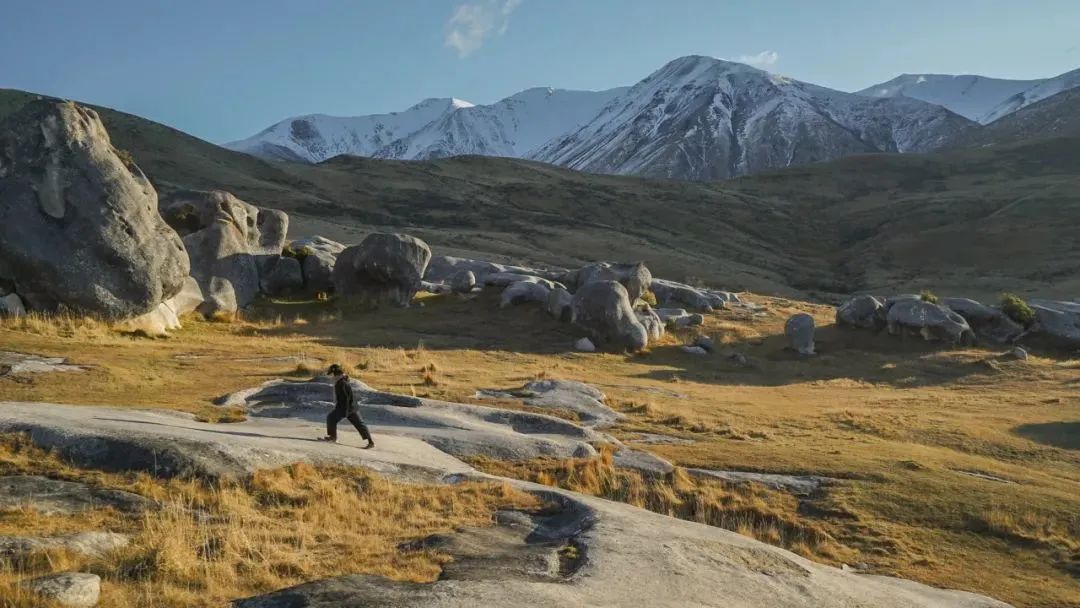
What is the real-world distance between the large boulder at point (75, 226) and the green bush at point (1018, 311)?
45.0 metres

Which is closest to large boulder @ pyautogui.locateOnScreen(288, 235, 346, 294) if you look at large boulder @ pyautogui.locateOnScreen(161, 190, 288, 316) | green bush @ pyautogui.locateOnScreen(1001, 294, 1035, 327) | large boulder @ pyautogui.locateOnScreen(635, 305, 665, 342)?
large boulder @ pyautogui.locateOnScreen(161, 190, 288, 316)

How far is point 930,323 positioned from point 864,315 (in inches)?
142

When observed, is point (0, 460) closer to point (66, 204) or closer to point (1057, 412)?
point (66, 204)

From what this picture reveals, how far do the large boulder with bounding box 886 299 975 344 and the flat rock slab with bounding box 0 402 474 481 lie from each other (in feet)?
120

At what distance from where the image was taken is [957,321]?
46375mm

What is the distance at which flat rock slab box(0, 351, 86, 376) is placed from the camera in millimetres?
21188

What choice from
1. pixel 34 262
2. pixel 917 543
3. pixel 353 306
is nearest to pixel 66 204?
pixel 34 262

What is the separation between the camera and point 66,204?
29.4 m

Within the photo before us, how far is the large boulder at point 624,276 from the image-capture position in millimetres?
47531

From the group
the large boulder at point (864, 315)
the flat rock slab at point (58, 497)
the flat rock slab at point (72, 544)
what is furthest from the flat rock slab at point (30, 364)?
the large boulder at point (864, 315)

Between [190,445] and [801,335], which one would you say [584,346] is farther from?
[190,445]

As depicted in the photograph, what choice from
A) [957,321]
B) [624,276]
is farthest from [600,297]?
[957,321]

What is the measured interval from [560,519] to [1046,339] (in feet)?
144

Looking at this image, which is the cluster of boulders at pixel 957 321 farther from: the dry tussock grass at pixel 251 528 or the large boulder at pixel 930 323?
the dry tussock grass at pixel 251 528
